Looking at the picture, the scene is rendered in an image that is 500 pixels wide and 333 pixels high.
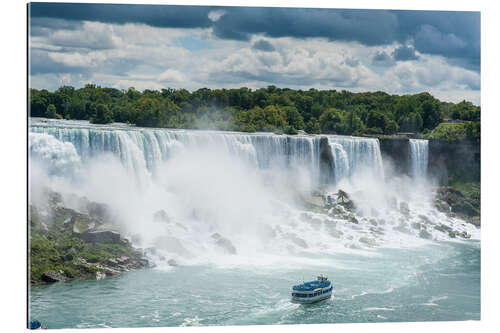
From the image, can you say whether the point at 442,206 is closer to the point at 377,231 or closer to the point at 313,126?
the point at 377,231

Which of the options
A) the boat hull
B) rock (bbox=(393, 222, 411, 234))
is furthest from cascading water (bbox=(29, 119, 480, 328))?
the boat hull

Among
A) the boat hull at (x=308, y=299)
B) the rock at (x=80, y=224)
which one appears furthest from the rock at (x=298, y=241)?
the rock at (x=80, y=224)

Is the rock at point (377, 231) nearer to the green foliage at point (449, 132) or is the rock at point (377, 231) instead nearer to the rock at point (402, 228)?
the rock at point (402, 228)

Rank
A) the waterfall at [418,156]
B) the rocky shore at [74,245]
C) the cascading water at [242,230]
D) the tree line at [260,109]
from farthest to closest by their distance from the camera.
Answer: the waterfall at [418,156]
the tree line at [260,109]
the rocky shore at [74,245]
the cascading water at [242,230]

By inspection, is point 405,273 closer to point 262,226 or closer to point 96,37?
point 262,226

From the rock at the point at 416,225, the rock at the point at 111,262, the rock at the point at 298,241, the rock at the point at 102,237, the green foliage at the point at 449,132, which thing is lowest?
the rock at the point at 111,262
